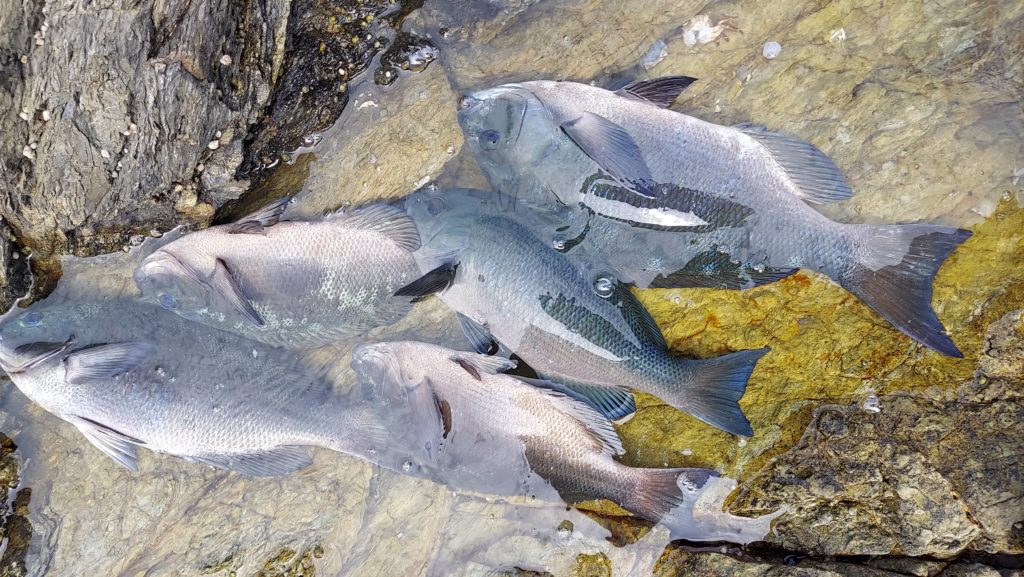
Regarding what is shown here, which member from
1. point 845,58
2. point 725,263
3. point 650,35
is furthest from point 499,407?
point 845,58

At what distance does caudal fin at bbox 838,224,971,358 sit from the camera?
2943 mm

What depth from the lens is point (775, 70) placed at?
3279 mm

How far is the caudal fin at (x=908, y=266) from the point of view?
9.66ft

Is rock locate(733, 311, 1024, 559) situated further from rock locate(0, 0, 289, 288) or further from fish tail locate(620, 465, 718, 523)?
rock locate(0, 0, 289, 288)

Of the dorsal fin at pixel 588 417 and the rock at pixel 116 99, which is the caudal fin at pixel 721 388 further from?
the rock at pixel 116 99

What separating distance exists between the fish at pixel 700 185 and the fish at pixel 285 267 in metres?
0.77

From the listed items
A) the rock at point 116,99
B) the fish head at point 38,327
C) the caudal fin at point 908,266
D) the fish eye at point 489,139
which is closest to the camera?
the rock at point 116,99

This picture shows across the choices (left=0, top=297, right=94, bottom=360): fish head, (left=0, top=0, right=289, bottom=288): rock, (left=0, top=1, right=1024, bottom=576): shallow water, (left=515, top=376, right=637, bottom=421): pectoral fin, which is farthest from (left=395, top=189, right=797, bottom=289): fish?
(left=0, top=297, right=94, bottom=360): fish head

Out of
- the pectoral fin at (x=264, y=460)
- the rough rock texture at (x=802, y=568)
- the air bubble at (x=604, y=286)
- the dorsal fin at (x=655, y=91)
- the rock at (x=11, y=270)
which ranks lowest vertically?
the rough rock texture at (x=802, y=568)

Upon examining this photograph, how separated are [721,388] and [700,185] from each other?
107cm

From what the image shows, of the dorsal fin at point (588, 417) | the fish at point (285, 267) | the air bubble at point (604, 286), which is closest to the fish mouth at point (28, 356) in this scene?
the fish at point (285, 267)

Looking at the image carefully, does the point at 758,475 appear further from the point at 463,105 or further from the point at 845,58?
the point at 463,105

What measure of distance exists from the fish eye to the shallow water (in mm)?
270

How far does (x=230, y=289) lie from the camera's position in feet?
10.8
